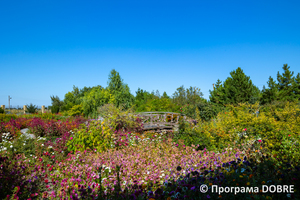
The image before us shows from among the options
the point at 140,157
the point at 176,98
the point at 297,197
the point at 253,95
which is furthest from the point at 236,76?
the point at 297,197

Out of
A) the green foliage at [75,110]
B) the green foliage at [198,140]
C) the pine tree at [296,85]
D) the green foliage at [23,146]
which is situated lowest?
the green foliage at [23,146]

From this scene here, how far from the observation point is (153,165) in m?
3.52

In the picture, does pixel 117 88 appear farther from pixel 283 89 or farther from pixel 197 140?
pixel 283 89

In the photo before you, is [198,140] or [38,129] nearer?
[198,140]

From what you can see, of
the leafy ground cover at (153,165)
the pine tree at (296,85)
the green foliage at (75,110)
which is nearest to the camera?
the leafy ground cover at (153,165)

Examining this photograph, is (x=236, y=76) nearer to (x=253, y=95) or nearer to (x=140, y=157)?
(x=253, y=95)

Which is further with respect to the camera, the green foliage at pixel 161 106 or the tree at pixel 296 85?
the tree at pixel 296 85

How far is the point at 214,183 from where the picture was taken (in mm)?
2225

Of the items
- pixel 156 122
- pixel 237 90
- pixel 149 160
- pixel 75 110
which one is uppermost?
pixel 237 90

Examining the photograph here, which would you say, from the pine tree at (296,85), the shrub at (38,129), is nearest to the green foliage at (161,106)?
the shrub at (38,129)

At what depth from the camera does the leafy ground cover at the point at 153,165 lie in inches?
85.7

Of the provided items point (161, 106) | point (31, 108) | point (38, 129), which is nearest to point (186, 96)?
point (161, 106)

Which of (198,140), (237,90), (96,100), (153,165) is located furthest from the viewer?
(96,100)

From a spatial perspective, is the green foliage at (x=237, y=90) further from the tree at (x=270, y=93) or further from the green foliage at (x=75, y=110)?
the green foliage at (x=75, y=110)
